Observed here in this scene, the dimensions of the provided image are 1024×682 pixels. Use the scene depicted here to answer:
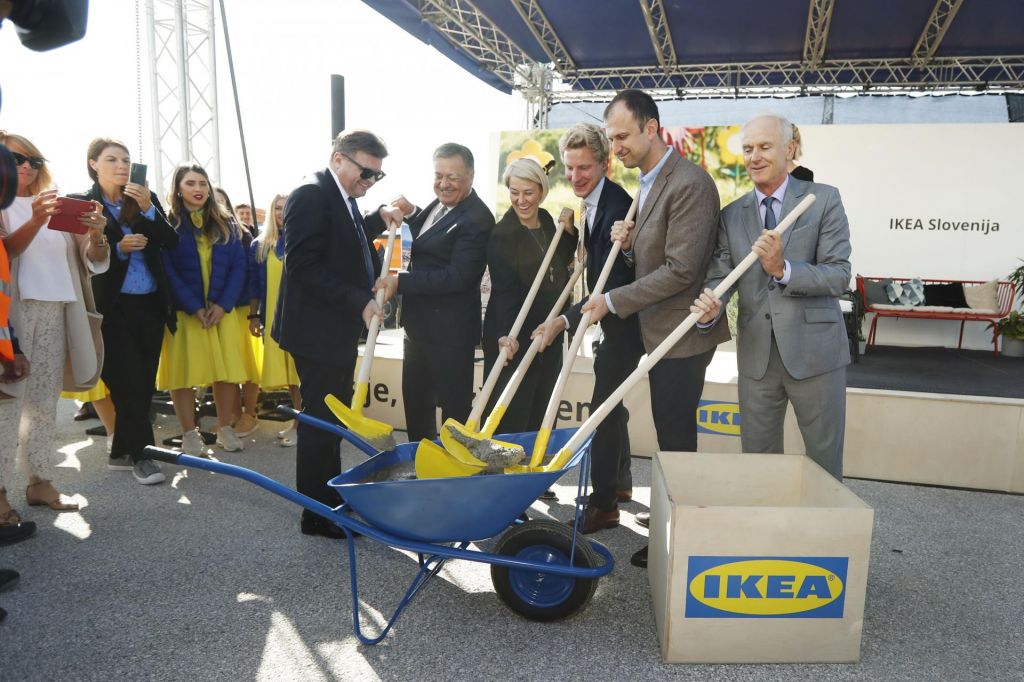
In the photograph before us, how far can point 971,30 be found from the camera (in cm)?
837

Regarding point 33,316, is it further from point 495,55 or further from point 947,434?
point 495,55

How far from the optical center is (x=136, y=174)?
319 centimetres

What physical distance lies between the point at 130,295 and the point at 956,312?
9.24m

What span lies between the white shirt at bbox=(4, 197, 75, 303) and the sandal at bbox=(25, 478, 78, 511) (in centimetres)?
83

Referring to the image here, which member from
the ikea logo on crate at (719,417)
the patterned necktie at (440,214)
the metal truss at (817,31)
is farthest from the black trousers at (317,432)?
the metal truss at (817,31)

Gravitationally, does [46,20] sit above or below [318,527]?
above

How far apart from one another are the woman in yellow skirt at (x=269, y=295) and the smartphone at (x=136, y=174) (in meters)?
0.77

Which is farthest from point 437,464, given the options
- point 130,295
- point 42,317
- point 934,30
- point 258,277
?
point 934,30

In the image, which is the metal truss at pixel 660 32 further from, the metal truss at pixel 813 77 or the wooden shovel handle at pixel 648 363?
the wooden shovel handle at pixel 648 363

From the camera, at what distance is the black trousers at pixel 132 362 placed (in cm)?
332

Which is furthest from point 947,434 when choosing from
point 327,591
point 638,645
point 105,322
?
point 105,322

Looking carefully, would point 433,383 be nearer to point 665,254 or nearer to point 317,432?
point 317,432

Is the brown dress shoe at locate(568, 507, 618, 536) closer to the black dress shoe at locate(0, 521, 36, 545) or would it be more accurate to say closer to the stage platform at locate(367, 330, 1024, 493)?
the stage platform at locate(367, 330, 1024, 493)

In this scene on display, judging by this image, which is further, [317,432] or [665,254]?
[317,432]
